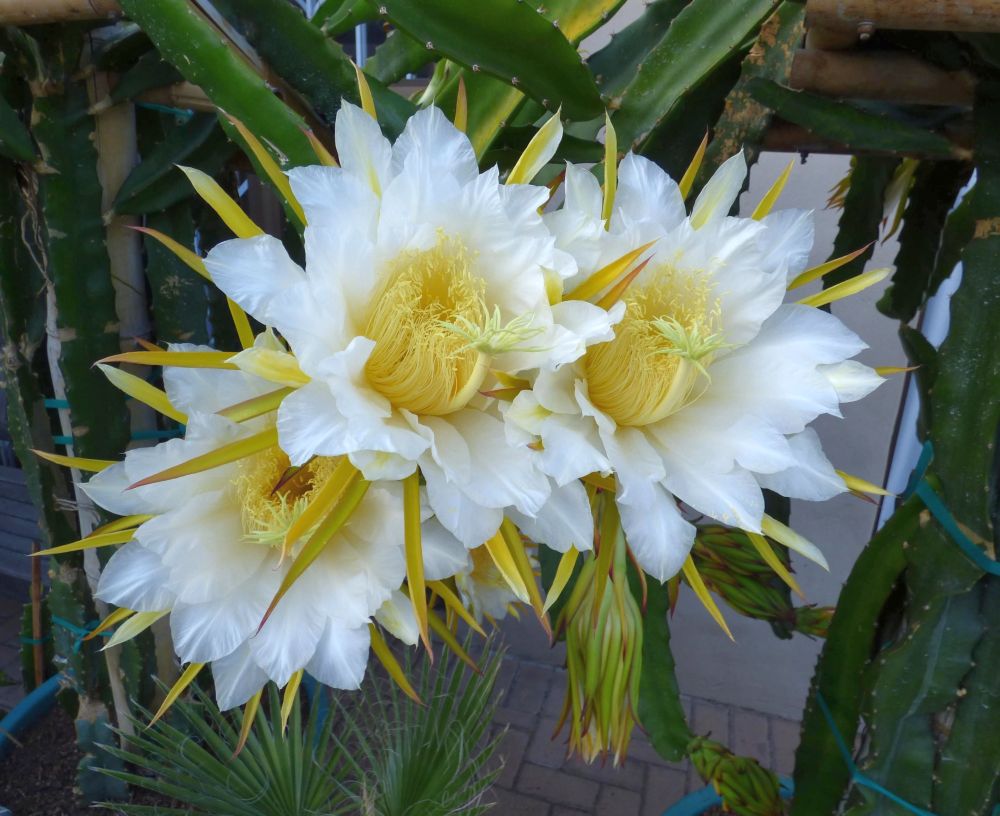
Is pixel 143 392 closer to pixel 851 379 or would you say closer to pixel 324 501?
pixel 324 501

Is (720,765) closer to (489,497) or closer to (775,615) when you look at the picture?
(775,615)

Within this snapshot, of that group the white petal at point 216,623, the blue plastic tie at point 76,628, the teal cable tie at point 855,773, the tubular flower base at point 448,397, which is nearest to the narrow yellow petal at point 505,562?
the tubular flower base at point 448,397

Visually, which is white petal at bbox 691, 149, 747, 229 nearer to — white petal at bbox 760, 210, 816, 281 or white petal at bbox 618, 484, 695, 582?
white petal at bbox 760, 210, 816, 281

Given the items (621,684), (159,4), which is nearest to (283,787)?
(621,684)

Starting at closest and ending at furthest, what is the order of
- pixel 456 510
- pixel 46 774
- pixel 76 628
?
pixel 456 510 < pixel 76 628 < pixel 46 774

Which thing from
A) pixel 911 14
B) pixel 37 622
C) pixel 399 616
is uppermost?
pixel 911 14

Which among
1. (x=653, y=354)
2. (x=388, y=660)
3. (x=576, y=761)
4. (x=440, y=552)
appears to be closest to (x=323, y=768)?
(x=388, y=660)

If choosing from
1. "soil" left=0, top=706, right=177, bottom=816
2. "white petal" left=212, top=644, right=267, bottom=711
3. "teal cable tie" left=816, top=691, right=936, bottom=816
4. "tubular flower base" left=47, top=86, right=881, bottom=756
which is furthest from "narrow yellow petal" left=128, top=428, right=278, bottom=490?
"soil" left=0, top=706, right=177, bottom=816
